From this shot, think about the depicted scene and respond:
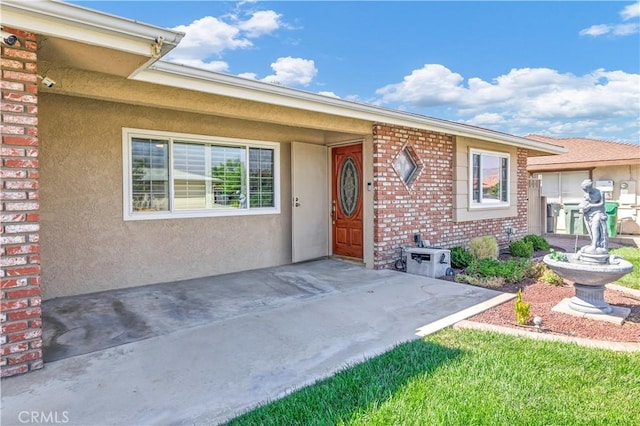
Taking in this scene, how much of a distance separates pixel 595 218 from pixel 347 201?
4.41 metres

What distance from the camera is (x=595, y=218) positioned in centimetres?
498

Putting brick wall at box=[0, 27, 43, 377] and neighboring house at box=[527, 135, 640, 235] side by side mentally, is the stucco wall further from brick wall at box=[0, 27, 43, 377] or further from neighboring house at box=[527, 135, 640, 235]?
neighboring house at box=[527, 135, 640, 235]

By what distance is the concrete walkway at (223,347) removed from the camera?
2.81 m

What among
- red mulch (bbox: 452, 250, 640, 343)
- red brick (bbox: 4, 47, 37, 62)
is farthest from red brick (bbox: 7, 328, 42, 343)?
red mulch (bbox: 452, 250, 640, 343)

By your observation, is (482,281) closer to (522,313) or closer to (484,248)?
(484,248)

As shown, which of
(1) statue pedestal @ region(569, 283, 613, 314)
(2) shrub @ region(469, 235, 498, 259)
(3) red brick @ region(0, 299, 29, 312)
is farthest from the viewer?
(2) shrub @ region(469, 235, 498, 259)

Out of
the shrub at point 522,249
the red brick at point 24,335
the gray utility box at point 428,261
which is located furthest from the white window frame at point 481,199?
the red brick at point 24,335

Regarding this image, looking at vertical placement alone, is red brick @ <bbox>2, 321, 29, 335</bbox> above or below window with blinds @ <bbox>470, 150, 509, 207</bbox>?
below

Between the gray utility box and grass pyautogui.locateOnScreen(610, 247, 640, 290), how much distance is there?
9.31ft

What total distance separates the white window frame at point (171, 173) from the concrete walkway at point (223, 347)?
3.90 ft

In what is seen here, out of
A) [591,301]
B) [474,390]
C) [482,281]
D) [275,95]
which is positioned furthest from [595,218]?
[275,95]

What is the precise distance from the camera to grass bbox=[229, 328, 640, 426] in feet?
8.55

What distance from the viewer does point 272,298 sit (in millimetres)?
5578

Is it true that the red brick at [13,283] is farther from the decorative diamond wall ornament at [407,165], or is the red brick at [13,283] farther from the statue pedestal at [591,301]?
the decorative diamond wall ornament at [407,165]
